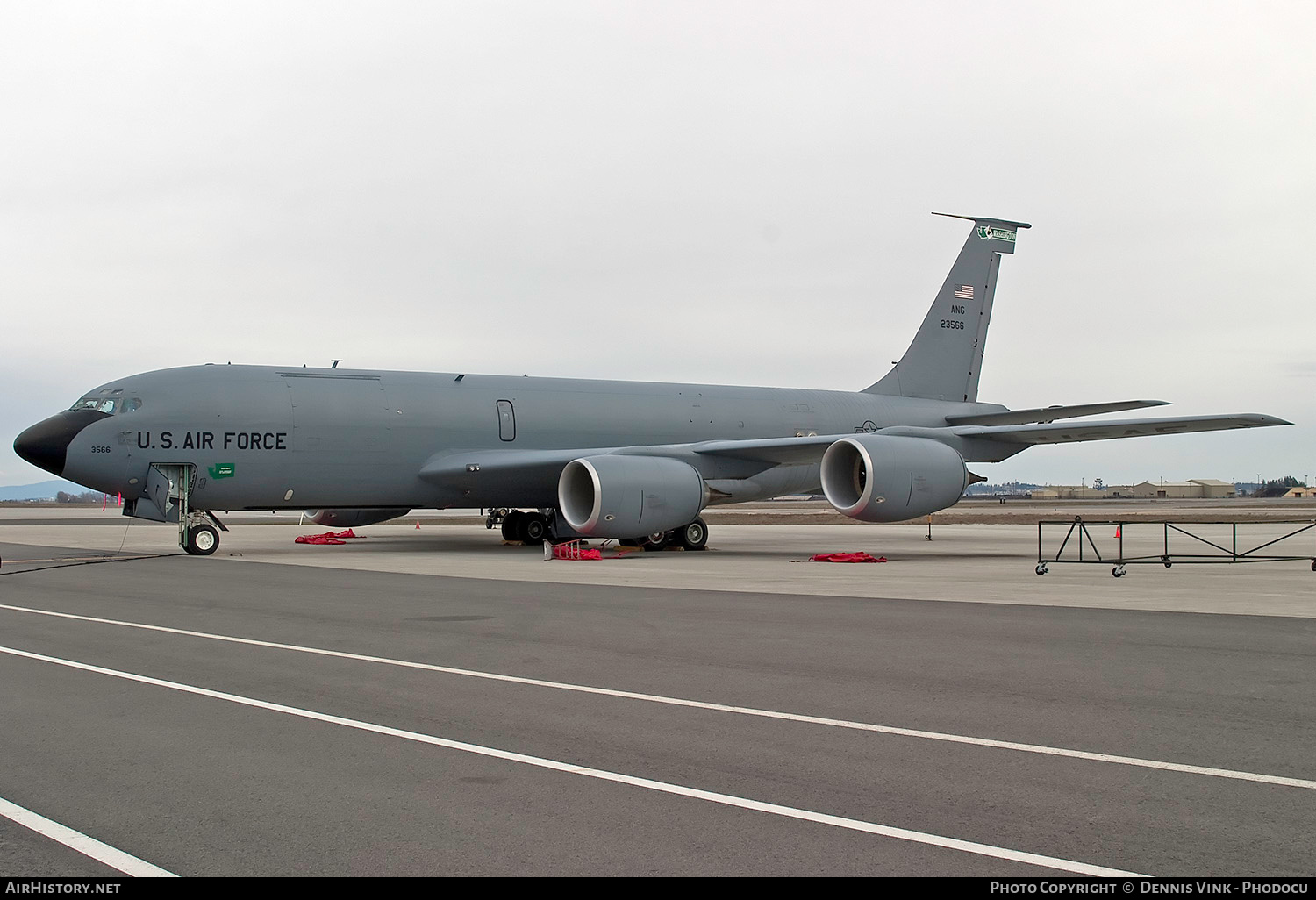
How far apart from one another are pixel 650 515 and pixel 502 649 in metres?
12.2

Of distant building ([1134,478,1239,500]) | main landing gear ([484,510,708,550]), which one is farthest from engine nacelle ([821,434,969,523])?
distant building ([1134,478,1239,500])

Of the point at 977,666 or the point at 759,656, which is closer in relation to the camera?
the point at 977,666

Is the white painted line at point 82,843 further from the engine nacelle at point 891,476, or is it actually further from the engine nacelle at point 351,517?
the engine nacelle at point 351,517

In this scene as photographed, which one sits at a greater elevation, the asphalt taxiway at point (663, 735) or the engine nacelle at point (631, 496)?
the engine nacelle at point (631, 496)

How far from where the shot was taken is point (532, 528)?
2694 centimetres

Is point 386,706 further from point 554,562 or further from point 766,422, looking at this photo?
point 766,422

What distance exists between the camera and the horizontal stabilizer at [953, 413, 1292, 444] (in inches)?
811

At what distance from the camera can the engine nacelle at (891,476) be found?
19.9 meters

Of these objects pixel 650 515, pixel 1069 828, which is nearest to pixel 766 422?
pixel 650 515

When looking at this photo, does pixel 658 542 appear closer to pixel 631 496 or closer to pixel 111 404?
pixel 631 496

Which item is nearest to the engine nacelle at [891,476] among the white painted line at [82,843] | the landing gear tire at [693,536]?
the landing gear tire at [693,536]

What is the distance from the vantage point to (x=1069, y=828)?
4.07m

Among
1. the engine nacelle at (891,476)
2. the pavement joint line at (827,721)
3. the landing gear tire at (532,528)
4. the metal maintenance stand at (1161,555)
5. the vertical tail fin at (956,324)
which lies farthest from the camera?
the vertical tail fin at (956,324)

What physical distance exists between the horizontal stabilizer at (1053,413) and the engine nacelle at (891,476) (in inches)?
149
